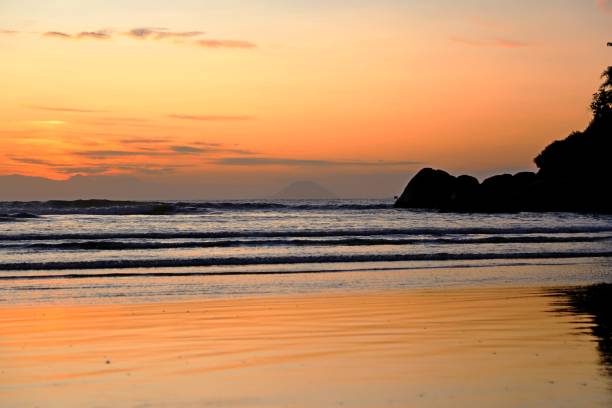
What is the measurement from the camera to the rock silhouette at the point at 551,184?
2222 inches

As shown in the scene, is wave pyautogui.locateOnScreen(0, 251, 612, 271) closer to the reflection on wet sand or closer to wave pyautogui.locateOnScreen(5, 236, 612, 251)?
wave pyautogui.locateOnScreen(5, 236, 612, 251)

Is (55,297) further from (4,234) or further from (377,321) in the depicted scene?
(4,234)

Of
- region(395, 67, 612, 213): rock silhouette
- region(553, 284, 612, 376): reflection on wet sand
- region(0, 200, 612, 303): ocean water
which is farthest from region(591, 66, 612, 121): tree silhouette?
region(553, 284, 612, 376): reflection on wet sand

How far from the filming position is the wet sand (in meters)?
7.27

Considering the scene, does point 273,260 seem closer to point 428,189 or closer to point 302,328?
point 302,328

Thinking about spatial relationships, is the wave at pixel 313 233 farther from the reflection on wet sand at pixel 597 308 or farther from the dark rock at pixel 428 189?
the dark rock at pixel 428 189

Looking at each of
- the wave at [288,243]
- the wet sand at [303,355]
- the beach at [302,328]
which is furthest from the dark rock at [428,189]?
the wet sand at [303,355]

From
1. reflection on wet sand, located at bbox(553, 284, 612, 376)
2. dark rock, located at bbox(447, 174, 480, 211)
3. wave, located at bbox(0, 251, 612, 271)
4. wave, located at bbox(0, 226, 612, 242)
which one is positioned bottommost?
wave, located at bbox(0, 251, 612, 271)

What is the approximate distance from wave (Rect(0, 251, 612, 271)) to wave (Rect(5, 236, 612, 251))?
4.86 meters

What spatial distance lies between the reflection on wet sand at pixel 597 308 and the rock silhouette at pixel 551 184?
130 ft

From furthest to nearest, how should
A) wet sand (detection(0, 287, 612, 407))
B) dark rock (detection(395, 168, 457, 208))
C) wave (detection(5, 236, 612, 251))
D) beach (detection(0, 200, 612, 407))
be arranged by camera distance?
1. dark rock (detection(395, 168, 457, 208))
2. wave (detection(5, 236, 612, 251))
3. beach (detection(0, 200, 612, 407))
4. wet sand (detection(0, 287, 612, 407))

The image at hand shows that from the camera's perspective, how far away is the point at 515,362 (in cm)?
870

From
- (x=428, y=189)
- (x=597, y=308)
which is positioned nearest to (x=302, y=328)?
(x=597, y=308)

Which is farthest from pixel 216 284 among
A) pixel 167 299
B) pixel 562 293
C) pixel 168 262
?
pixel 562 293
